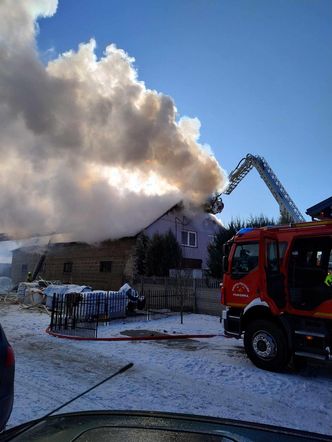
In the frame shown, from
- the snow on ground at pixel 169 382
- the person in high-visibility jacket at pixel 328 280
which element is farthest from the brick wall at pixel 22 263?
the person in high-visibility jacket at pixel 328 280

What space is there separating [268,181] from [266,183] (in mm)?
256

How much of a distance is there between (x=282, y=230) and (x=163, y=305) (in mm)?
10048

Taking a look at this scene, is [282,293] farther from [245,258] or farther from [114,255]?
[114,255]

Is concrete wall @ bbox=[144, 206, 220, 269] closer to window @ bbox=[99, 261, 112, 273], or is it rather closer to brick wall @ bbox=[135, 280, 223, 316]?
window @ bbox=[99, 261, 112, 273]

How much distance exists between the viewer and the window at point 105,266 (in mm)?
21309

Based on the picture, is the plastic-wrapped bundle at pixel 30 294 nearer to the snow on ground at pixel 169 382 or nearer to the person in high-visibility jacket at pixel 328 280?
the snow on ground at pixel 169 382

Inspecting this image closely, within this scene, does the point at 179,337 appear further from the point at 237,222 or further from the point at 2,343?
the point at 237,222

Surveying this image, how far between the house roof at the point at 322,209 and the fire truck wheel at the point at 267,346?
4769mm

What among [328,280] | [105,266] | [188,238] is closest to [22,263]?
[105,266]

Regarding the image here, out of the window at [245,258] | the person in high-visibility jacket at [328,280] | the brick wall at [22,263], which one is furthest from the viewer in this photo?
the brick wall at [22,263]

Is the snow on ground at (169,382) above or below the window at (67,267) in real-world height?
below

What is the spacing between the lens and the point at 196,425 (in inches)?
72.3

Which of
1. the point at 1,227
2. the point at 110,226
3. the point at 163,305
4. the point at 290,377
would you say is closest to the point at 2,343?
the point at 290,377

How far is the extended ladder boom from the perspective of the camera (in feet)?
76.0
